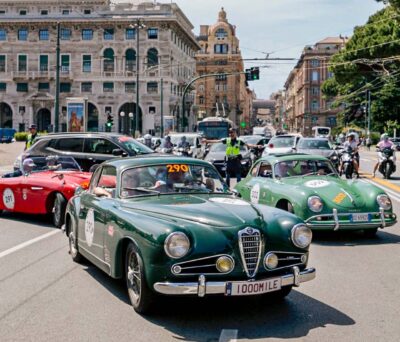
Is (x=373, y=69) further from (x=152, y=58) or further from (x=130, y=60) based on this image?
(x=130, y=60)

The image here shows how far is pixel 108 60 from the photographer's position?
7844 cm

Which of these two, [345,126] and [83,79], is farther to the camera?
[345,126]

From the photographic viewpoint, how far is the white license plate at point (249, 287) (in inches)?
215

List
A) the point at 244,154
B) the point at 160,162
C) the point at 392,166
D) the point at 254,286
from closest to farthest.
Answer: the point at 254,286 < the point at 160,162 < the point at 392,166 < the point at 244,154

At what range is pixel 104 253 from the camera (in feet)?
22.2

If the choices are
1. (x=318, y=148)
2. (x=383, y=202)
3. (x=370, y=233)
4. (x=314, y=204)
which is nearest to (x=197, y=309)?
(x=314, y=204)

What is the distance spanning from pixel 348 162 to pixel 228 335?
1731 cm

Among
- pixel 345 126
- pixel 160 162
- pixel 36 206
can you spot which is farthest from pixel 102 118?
pixel 160 162

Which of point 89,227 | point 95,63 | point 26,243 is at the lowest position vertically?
point 26,243

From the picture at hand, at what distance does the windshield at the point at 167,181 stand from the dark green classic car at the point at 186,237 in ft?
0.04

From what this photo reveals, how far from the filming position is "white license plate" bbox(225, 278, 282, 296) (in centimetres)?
546

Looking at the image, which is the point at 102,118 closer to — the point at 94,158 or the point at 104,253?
the point at 94,158

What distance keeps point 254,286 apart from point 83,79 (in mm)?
76285

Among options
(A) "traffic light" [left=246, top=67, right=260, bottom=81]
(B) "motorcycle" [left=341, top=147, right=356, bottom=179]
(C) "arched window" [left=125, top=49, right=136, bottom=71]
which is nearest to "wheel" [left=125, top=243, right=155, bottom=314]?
(B) "motorcycle" [left=341, top=147, right=356, bottom=179]
